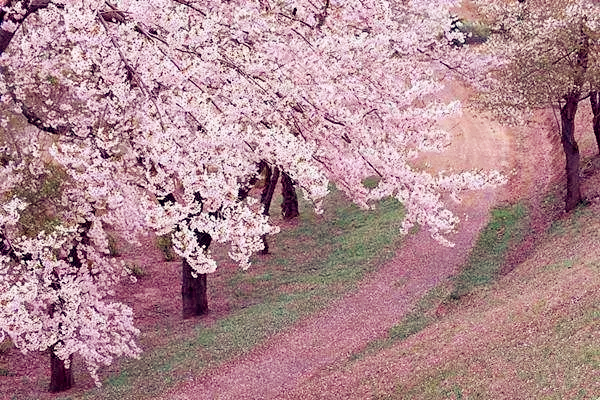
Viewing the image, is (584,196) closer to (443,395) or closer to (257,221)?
(443,395)

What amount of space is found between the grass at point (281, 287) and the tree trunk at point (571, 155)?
722cm

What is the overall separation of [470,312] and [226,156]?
12630 millimetres

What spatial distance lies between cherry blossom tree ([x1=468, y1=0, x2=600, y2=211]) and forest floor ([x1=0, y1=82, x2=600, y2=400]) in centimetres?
403

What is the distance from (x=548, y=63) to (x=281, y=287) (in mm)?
12726

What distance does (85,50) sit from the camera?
10406 mm

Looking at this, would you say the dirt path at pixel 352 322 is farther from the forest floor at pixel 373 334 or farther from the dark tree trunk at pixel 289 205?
the dark tree trunk at pixel 289 205

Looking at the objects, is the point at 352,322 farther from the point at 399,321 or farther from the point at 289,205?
the point at 289,205

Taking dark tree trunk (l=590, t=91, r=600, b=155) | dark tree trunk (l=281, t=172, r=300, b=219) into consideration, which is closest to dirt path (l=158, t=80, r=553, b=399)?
dark tree trunk (l=590, t=91, r=600, b=155)

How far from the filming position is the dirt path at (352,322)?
1961cm

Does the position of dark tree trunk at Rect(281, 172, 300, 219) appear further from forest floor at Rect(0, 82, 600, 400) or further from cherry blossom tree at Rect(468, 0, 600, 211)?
cherry blossom tree at Rect(468, 0, 600, 211)

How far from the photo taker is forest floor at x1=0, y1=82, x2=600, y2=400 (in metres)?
15.1

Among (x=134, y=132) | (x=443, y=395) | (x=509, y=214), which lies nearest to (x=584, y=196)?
(x=509, y=214)

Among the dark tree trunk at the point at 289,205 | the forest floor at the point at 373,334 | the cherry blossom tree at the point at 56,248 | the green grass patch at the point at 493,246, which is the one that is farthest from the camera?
the dark tree trunk at the point at 289,205

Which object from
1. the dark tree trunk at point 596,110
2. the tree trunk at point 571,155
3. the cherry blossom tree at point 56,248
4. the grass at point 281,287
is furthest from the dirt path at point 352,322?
the dark tree trunk at point 596,110
